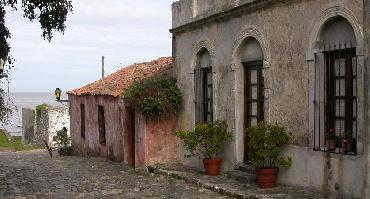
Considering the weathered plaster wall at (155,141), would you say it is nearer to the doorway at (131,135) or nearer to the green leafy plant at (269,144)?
the doorway at (131,135)

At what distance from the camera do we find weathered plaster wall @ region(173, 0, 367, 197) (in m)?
9.34

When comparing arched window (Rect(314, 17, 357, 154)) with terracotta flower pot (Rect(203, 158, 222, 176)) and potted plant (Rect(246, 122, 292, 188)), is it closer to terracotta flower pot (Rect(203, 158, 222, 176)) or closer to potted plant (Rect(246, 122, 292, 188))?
Result: potted plant (Rect(246, 122, 292, 188))

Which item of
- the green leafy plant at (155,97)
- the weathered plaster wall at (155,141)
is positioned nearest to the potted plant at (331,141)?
the green leafy plant at (155,97)

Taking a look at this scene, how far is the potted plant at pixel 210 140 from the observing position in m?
13.3

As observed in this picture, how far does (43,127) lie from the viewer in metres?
37.3

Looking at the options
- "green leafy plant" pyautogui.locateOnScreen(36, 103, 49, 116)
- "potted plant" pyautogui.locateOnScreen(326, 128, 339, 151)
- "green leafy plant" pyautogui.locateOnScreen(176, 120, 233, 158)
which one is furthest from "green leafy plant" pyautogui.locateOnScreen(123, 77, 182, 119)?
"green leafy plant" pyautogui.locateOnScreen(36, 103, 49, 116)

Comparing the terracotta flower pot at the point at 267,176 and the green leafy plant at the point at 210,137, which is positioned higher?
the green leafy plant at the point at 210,137

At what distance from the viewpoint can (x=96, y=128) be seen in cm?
2216

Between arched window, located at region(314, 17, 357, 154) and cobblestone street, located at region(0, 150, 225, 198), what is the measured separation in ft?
8.52

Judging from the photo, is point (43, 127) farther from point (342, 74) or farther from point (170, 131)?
point (342, 74)

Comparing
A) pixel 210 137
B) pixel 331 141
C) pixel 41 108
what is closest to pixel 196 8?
pixel 210 137

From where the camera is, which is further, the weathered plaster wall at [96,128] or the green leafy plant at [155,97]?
the weathered plaster wall at [96,128]

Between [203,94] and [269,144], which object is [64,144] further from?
[269,144]

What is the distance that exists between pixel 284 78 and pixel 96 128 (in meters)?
12.5
